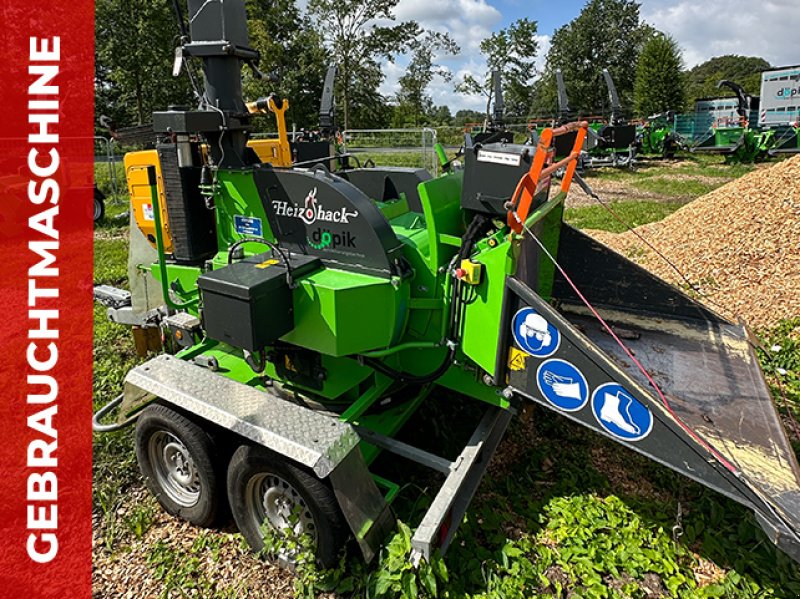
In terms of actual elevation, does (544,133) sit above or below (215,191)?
above

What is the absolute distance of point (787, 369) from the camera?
15.9ft

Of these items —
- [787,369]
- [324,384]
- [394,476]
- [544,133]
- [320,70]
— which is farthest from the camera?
[320,70]

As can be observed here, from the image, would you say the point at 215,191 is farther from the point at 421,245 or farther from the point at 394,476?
the point at 394,476

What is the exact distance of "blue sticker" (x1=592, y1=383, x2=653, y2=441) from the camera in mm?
2572

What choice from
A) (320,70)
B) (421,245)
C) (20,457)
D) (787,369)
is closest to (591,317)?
(421,245)

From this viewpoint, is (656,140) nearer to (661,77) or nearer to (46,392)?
(661,77)

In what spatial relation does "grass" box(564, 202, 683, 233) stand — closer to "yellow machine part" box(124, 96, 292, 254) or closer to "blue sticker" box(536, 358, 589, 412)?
Result: "yellow machine part" box(124, 96, 292, 254)

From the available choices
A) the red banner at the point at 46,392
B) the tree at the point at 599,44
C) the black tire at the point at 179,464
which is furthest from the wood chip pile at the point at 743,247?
the tree at the point at 599,44

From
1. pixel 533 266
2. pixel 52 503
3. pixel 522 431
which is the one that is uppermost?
pixel 533 266

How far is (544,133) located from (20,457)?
13.9 feet

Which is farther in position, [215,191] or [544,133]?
[215,191]

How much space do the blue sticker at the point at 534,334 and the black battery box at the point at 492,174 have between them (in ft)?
1.95

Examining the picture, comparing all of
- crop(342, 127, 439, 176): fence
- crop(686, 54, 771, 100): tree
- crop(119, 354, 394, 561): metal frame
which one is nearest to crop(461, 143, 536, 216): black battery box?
crop(119, 354, 394, 561): metal frame

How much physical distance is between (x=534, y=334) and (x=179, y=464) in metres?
2.41
